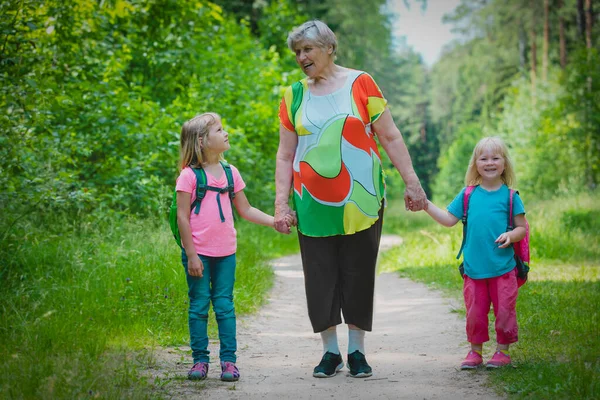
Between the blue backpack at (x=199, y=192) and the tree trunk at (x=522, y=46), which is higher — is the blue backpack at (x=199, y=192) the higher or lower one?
the lower one

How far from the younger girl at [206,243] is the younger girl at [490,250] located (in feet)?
4.06

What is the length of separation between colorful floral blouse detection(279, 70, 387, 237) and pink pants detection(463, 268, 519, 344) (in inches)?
34.6

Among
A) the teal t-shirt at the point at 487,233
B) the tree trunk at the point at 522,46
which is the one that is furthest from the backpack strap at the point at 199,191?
the tree trunk at the point at 522,46

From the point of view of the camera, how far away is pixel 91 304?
6109mm

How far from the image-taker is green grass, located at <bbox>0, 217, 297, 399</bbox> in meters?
4.00

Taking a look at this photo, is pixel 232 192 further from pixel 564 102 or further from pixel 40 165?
pixel 564 102

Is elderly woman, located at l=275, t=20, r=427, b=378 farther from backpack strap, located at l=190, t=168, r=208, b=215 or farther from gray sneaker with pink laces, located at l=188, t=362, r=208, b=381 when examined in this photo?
gray sneaker with pink laces, located at l=188, t=362, r=208, b=381

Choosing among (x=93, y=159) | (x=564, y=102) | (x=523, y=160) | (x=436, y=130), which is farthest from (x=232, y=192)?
(x=436, y=130)

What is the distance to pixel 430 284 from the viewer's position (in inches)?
372

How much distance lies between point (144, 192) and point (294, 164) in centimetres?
529

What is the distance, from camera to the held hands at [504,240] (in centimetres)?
471

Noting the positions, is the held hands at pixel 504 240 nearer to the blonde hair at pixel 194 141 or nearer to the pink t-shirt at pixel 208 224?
the pink t-shirt at pixel 208 224

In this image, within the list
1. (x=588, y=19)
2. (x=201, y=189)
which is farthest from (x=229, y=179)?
(x=588, y=19)

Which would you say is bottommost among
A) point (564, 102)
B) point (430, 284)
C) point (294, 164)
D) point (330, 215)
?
point (430, 284)
